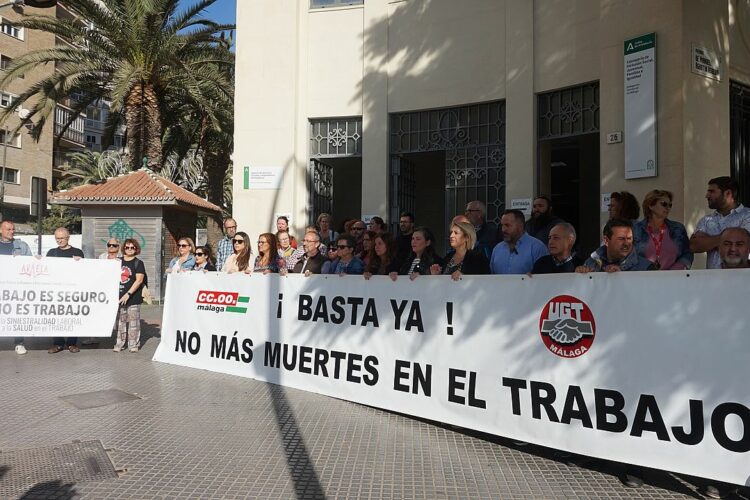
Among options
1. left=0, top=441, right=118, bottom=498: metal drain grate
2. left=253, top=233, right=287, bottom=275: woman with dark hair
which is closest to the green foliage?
left=253, top=233, right=287, bottom=275: woman with dark hair

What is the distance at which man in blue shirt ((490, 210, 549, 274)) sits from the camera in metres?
5.02

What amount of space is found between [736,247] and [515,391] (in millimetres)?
1851

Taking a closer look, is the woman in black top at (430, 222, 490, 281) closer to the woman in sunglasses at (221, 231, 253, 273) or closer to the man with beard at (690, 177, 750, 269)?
the man with beard at (690, 177, 750, 269)

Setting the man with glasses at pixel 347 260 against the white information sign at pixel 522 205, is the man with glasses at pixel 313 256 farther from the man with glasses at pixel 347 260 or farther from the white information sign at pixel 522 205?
the white information sign at pixel 522 205

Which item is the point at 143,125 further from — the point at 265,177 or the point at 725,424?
the point at 725,424

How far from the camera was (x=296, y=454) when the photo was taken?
14.2ft

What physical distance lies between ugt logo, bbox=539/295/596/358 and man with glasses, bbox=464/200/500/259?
7.44ft

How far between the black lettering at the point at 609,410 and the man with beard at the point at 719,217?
1926 millimetres

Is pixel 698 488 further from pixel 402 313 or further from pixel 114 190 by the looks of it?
pixel 114 190

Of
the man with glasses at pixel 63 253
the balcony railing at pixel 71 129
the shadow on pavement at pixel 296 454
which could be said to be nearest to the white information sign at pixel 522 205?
the shadow on pavement at pixel 296 454

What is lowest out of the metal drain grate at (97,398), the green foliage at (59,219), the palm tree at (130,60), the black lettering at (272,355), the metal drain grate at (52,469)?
the metal drain grate at (52,469)

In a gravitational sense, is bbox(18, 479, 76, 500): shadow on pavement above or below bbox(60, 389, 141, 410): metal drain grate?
below

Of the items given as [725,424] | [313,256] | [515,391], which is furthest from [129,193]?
[725,424]

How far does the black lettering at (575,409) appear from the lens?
3992 mm
